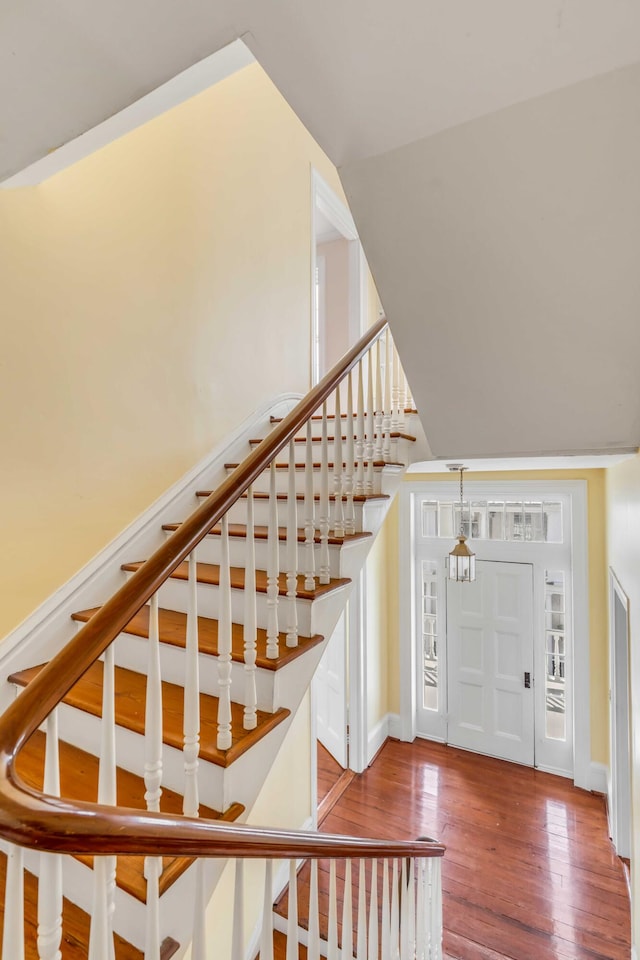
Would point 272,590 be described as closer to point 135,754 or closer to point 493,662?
point 135,754

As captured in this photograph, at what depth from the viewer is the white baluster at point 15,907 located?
0.62 meters

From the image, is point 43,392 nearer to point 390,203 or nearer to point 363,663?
point 390,203

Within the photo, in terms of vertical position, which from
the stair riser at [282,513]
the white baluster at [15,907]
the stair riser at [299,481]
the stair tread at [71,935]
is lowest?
the stair tread at [71,935]

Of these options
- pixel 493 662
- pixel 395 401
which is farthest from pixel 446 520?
pixel 395 401

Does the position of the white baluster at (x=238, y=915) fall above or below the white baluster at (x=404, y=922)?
above

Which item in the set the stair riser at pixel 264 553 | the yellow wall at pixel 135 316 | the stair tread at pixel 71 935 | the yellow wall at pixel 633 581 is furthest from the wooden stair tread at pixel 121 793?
the yellow wall at pixel 633 581

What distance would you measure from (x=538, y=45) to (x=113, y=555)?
218 centimetres

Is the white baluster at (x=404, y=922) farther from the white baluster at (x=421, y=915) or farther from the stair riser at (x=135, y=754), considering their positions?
the stair riser at (x=135, y=754)

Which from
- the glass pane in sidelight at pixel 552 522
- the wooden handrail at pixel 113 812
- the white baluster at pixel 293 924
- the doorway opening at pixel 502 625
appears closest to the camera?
the wooden handrail at pixel 113 812

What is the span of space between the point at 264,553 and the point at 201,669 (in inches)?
23.7

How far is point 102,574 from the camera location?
2.11 metres

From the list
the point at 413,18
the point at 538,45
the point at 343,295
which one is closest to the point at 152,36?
the point at 413,18

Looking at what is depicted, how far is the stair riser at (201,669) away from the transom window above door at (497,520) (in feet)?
10.7

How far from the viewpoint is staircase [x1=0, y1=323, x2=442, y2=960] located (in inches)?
27.1
